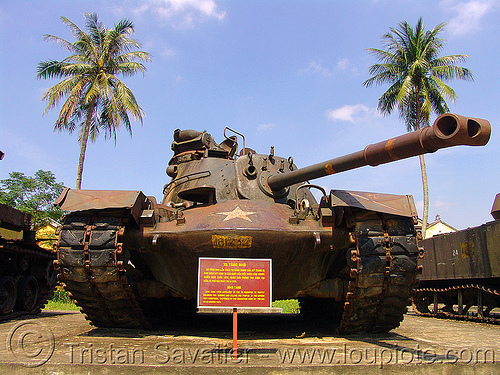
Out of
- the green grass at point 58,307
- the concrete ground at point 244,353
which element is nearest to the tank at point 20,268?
the green grass at point 58,307

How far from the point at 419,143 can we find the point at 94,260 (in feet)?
14.2

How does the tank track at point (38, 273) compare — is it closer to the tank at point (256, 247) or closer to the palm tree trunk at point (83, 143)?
the tank at point (256, 247)

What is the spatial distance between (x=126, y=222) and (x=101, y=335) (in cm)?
170

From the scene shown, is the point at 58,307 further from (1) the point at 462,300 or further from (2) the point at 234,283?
(1) the point at 462,300

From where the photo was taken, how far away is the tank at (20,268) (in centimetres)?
988

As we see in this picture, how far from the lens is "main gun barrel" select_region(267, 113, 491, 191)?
3.84 meters

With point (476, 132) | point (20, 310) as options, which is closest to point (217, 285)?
point (476, 132)

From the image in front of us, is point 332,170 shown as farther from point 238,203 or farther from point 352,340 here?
point 352,340

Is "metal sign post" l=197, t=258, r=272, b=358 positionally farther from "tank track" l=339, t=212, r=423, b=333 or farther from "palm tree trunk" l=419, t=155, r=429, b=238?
"palm tree trunk" l=419, t=155, r=429, b=238

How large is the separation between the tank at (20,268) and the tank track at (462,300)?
34.5 feet

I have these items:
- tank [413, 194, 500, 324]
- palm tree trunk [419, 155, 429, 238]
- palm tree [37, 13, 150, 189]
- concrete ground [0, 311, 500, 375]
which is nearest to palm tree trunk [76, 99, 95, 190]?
palm tree [37, 13, 150, 189]

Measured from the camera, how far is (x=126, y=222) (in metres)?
6.24

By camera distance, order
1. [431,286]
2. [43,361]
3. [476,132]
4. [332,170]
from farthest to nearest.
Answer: [431,286]
[332,170]
[43,361]
[476,132]

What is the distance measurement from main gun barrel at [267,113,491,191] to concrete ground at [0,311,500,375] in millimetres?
2145
